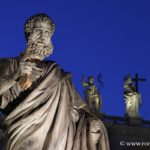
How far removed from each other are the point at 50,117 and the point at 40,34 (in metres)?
0.79

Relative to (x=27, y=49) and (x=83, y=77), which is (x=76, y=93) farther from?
(x=83, y=77)

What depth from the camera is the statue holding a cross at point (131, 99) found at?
34.2 meters

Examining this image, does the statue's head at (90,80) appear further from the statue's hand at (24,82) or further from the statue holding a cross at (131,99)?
the statue's hand at (24,82)

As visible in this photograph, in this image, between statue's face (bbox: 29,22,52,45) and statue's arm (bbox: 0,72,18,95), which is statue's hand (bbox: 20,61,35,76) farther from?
statue's face (bbox: 29,22,52,45)

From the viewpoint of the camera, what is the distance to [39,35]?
5.75m

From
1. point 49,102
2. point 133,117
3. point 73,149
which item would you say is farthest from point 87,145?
point 133,117

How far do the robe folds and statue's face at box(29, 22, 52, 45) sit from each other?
0.63ft

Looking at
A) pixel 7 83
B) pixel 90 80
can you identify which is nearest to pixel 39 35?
pixel 7 83

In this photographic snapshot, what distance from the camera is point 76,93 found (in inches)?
225

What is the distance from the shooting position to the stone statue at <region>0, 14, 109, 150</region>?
5258 millimetres

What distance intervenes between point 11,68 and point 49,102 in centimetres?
43

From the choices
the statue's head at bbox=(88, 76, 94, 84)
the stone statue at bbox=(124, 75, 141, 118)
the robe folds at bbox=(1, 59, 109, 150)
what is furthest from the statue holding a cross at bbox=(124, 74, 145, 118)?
the robe folds at bbox=(1, 59, 109, 150)

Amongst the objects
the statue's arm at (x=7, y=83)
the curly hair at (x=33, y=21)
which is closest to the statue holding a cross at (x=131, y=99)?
the curly hair at (x=33, y=21)

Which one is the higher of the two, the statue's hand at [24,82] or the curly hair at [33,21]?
the curly hair at [33,21]
